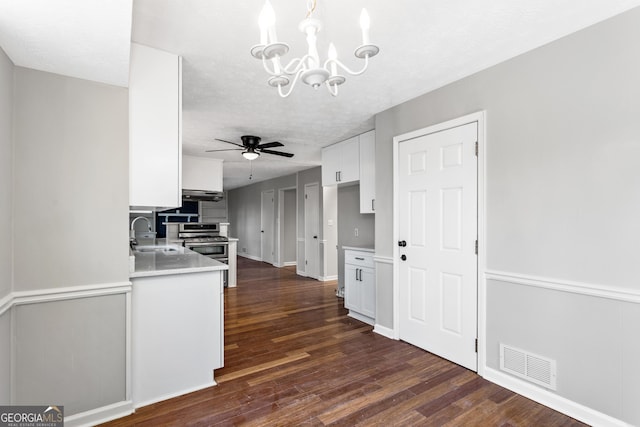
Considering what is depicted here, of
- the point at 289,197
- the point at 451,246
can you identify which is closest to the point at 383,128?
the point at 451,246

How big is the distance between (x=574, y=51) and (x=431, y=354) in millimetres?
2650

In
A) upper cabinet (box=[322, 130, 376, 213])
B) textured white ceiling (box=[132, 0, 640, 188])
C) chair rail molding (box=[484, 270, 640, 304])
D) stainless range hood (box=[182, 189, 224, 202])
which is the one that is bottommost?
chair rail molding (box=[484, 270, 640, 304])

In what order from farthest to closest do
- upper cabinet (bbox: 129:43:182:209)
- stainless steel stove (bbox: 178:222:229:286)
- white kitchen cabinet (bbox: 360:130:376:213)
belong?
stainless steel stove (bbox: 178:222:229:286), white kitchen cabinet (bbox: 360:130:376:213), upper cabinet (bbox: 129:43:182:209)

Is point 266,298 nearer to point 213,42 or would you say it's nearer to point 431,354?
point 431,354

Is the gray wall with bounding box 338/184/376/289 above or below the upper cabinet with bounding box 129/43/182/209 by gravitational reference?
below

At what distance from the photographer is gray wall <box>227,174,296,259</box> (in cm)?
851

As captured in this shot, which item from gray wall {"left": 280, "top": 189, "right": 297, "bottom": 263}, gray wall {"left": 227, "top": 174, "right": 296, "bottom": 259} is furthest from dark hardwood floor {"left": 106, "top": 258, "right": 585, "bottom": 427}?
gray wall {"left": 227, "top": 174, "right": 296, "bottom": 259}

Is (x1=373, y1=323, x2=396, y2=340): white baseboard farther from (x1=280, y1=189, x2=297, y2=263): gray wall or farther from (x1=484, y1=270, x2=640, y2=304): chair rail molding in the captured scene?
(x1=280, y1=189, x2=297, y2=263): gray wall

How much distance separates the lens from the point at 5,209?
5.49 feet

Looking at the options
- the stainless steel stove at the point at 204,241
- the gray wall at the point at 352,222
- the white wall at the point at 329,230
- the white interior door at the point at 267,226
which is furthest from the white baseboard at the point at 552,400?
the white interior door at the point at 267,226

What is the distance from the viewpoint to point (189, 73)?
253 cm

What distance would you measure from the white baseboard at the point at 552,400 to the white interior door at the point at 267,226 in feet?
22.3

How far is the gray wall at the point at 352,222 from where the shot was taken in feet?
15.3

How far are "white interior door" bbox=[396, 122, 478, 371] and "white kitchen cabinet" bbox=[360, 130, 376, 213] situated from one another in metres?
0.72
